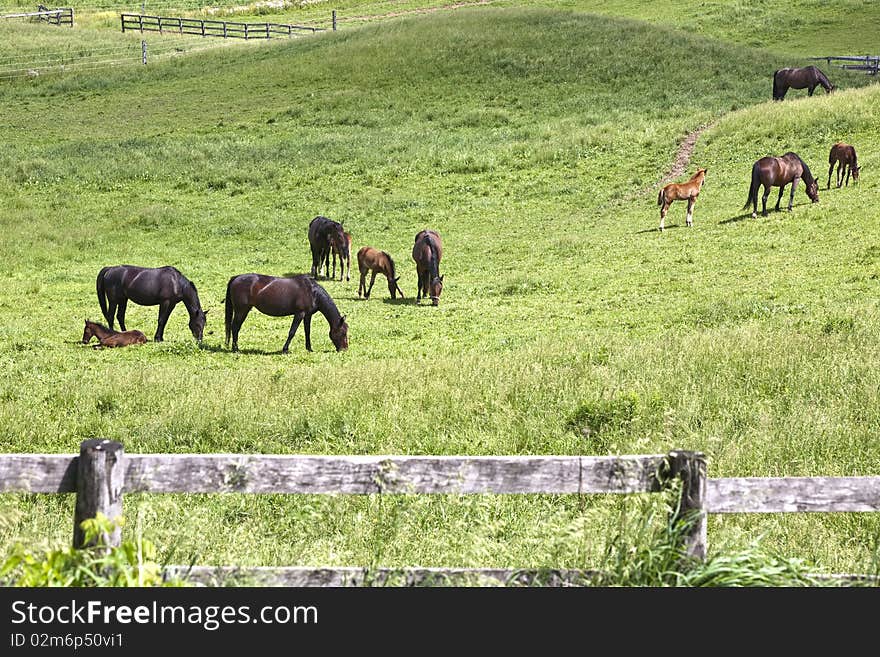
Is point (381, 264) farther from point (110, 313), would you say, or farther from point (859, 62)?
point (859, 62)

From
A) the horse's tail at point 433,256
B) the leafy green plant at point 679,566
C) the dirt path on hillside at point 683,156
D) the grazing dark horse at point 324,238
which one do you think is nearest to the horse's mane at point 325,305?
the horse's tail at point 433,256

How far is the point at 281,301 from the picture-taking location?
56.9 ft

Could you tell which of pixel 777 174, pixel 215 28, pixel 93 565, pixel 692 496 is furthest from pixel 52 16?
pixel 692 496

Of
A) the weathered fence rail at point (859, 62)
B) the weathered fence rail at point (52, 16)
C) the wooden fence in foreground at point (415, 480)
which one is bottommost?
the wooden fence in foreground at point (415, 480)

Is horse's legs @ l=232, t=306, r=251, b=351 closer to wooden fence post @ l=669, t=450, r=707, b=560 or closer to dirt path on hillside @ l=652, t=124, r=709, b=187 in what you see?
wooden fence post @ l=669, t=450, r=707, b=560

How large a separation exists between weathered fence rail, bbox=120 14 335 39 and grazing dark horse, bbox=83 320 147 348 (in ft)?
197

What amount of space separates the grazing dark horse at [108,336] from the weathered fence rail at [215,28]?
2361 inches

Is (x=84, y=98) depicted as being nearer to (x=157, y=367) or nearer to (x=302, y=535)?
(x=157, y=367)

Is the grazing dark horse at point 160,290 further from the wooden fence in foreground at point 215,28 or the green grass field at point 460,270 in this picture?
the wooden fence in foreground at point 215,28

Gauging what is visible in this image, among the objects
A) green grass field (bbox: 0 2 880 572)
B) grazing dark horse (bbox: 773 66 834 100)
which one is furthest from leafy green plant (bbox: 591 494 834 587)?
grazing dark horse (bbox: 773 66 834 100)

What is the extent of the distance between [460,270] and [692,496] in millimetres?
21466

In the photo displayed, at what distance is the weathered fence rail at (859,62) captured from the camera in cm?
5462

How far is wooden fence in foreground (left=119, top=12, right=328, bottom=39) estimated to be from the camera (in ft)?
248
